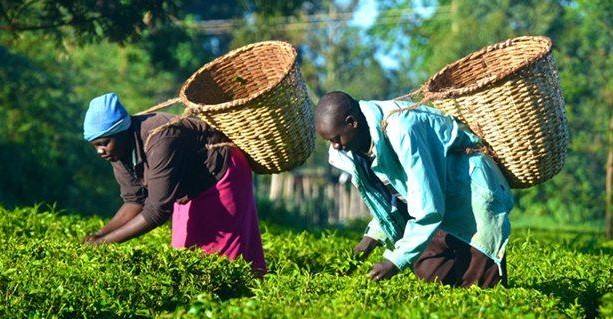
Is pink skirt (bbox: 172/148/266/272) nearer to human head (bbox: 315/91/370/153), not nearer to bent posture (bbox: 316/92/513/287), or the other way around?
bent posture (bbox: 316/92/513/287)

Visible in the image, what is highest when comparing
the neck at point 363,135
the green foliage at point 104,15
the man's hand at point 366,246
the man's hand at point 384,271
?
the neck at point 363,135

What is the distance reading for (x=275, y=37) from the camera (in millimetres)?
30375

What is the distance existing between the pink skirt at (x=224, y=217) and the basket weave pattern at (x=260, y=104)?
0.14m

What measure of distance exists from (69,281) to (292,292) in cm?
110

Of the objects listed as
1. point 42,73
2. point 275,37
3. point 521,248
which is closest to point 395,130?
point 521,248

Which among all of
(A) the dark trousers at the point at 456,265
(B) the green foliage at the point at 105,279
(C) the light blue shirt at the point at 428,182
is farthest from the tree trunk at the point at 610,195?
(B) the green foliage at the point at 105,279

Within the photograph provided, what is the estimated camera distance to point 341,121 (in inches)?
229

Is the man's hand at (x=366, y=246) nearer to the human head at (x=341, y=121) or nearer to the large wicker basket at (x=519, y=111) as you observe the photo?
the large wicker basket at (x=519, y=111)

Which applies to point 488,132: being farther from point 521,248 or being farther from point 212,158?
point 521,248

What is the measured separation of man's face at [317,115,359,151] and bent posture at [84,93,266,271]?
1374mm

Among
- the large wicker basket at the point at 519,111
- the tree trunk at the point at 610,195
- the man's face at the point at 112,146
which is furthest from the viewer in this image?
the tree trunk at the point at 610,195

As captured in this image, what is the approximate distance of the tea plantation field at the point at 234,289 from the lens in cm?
515

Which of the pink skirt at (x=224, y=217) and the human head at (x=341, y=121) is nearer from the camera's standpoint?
the human head at (x=341, y=121)

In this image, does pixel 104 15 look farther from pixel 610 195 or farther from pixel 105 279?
pixel 610 195
